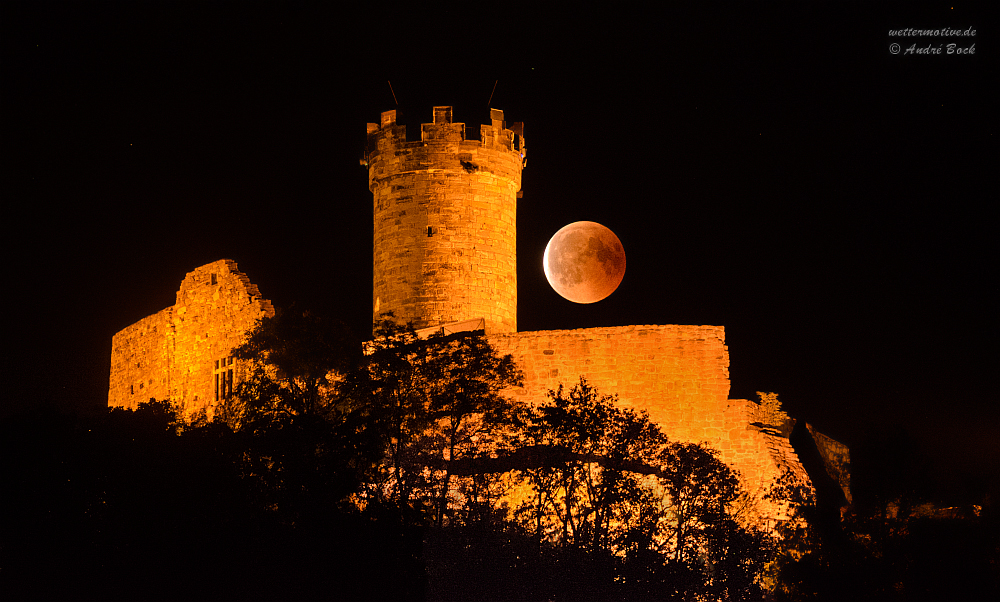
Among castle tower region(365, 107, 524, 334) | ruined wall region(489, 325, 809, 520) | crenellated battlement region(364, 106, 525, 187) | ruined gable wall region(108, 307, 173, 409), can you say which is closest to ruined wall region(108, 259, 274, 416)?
ruined gable wall region(108, 307, 173, 409)

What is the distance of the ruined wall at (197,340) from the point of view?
91.2 ft

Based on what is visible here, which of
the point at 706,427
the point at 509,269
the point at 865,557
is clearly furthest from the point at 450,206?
the point at 865,557

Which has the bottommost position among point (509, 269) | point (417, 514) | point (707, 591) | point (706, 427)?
point (707, 591)

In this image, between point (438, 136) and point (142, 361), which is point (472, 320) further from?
point (142, 361)

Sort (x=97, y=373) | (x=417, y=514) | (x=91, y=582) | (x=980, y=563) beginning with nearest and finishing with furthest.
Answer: (x=91, y=582), (x=417, y=514), (x=980, y=563), (x=97, y=373)

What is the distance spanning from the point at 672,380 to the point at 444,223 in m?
7.08

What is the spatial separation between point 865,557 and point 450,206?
1201 cm

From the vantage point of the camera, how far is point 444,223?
88.3 ft

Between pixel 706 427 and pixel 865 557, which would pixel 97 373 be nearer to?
pixel 706 427

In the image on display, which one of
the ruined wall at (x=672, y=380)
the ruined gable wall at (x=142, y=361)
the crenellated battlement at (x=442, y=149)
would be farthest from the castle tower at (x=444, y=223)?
the ruined gable wall at (x=142, y=361)

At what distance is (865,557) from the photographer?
20.3 metres

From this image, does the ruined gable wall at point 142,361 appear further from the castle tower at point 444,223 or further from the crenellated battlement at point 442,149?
the crenellated battlement at point 442,149

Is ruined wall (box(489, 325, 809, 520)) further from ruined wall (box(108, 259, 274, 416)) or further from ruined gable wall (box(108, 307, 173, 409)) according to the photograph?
ruined gable wall (box(108, 307, 173, 409))

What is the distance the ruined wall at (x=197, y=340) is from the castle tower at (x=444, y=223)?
3.32m
